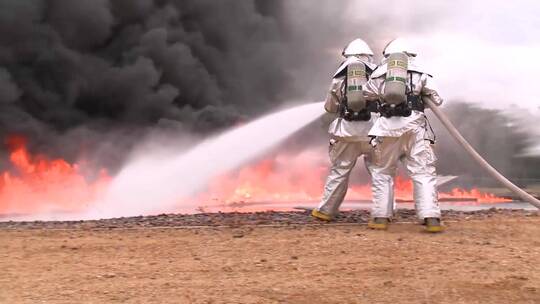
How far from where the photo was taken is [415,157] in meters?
8.37

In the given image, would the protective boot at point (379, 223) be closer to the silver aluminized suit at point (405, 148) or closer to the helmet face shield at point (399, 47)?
the silver aluminized suit at point (405, 148)

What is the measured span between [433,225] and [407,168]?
97 cm

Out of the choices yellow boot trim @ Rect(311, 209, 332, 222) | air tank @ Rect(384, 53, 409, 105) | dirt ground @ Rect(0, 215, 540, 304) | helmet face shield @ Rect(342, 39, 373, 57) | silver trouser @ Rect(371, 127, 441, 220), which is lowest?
dirt ground @ Rect(0, 215, 540, 304)

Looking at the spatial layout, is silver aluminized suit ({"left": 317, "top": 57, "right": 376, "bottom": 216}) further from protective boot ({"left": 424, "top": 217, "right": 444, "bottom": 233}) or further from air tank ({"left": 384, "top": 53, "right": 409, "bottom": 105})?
protective boot ({"left": 424, "top": 217, "right": 444, "bottom": 233})

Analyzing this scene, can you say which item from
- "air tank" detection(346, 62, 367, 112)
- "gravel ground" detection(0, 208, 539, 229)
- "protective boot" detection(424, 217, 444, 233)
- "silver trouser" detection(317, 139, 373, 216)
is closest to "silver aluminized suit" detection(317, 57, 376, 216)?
"silver trouser" detection(317, 139, 373, 216)

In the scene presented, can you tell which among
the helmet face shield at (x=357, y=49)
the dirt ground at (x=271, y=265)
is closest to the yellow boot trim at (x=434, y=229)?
the dirt ground at (x=271, y=265)

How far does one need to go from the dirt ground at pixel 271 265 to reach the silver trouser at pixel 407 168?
44 centimetres

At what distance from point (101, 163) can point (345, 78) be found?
13.1 m

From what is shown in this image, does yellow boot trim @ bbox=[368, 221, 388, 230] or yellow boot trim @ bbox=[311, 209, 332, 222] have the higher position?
yellow boot trim @ bbox=[311, 209, 332, 222]

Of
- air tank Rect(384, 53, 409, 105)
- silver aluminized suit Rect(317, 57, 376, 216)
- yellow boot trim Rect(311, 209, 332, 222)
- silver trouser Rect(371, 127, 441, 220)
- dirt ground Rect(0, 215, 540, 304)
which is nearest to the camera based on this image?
dirt ground Rect(0, 215, 540, 304)

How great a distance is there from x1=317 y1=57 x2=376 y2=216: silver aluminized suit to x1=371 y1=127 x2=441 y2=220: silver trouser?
1.79 feet

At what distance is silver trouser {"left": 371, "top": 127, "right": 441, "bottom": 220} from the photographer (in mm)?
8219

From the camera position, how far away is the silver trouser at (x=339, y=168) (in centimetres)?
921

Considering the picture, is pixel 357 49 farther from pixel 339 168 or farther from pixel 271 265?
pixel 271 265
